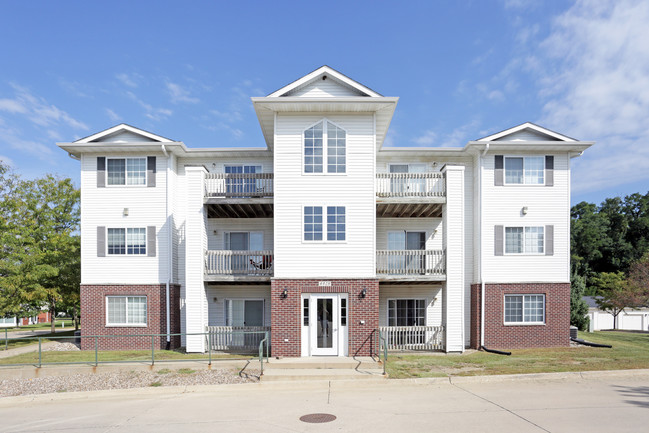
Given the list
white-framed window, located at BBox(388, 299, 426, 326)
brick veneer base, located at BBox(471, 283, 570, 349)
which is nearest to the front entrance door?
white-framed window, located at BBox(388, 299, 426, 326)

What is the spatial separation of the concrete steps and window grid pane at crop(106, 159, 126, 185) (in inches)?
388

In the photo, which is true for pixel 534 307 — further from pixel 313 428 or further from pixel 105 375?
pixel 105 375

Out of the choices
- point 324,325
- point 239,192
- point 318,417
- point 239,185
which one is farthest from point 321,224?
point 318,417

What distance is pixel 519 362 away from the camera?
1409cm

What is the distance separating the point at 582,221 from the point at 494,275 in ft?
157

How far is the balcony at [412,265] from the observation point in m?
16.0

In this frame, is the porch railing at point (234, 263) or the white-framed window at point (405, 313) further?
the white-framed window at point (405, 313)

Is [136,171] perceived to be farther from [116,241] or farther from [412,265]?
[412,265]

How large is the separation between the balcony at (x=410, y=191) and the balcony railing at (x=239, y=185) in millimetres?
4310

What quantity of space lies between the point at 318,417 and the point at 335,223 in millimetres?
7378

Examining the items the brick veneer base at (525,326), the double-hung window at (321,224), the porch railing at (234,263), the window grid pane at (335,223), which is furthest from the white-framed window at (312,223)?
the brick veneer base at (525,326)

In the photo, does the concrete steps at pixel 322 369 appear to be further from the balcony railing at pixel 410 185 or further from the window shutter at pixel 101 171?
the window shutter at pixel 101 171

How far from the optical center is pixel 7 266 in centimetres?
1958

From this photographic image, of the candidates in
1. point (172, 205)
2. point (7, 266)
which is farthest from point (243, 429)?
point (7, 266)
